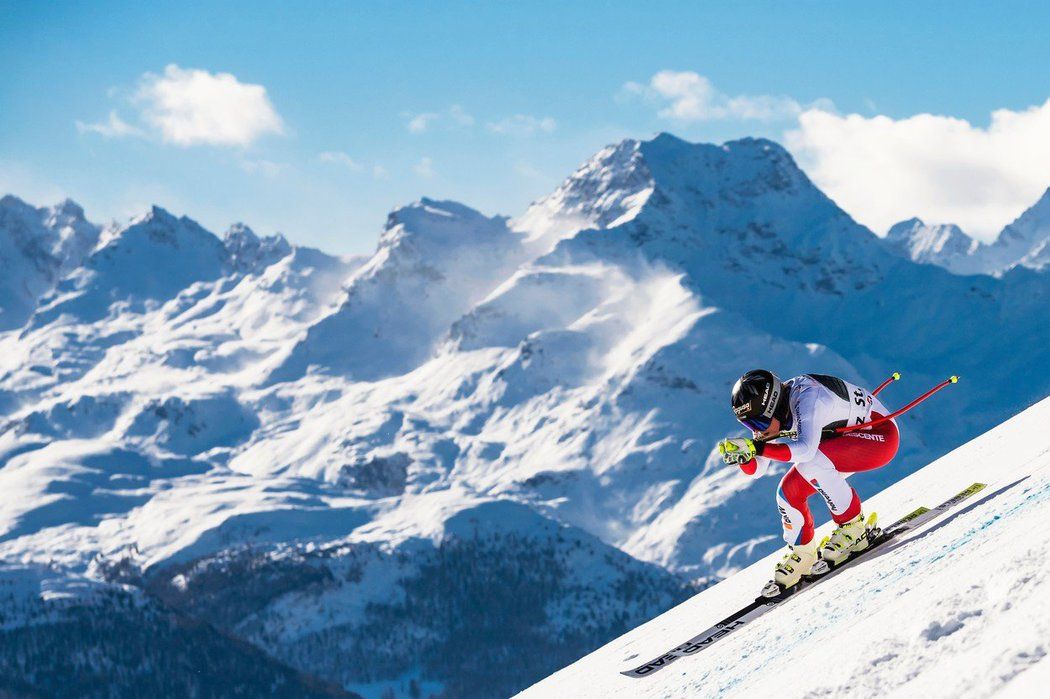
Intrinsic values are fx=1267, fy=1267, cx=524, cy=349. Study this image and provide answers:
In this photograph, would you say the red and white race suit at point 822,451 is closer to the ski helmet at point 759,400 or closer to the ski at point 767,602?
the ski helmet at point 759,400

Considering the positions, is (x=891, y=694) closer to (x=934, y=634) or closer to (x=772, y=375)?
(x=934, y=634)

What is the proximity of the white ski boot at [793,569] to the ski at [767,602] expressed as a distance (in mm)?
72

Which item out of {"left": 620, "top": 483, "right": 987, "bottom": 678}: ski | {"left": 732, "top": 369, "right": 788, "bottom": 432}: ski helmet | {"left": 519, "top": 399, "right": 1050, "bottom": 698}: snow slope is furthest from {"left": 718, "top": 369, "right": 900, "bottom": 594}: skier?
{"left": 519, "top": 399, "right": 1050, "bottom": 698}: snow slope

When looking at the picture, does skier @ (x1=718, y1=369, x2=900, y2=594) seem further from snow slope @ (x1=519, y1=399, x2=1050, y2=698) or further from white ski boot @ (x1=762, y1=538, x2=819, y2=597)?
snow slope @ (x1=519, y1=399, x2=1050, y2=698)

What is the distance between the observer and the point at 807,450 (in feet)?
41.6

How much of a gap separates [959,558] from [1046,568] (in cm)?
222

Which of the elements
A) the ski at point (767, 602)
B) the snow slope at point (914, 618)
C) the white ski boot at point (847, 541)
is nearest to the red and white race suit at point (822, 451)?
the white ski boot at point (847, 541)

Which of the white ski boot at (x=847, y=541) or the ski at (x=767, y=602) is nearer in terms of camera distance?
the ski at (x=767, y=602)

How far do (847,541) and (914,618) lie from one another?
5321 millimetres

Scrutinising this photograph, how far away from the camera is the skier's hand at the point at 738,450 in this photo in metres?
12.6

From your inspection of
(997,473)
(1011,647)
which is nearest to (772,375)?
(997,473)

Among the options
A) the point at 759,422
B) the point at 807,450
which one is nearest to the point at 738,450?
the point at 759,422

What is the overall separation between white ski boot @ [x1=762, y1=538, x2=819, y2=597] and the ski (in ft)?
0.24

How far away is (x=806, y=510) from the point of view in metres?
13.0
